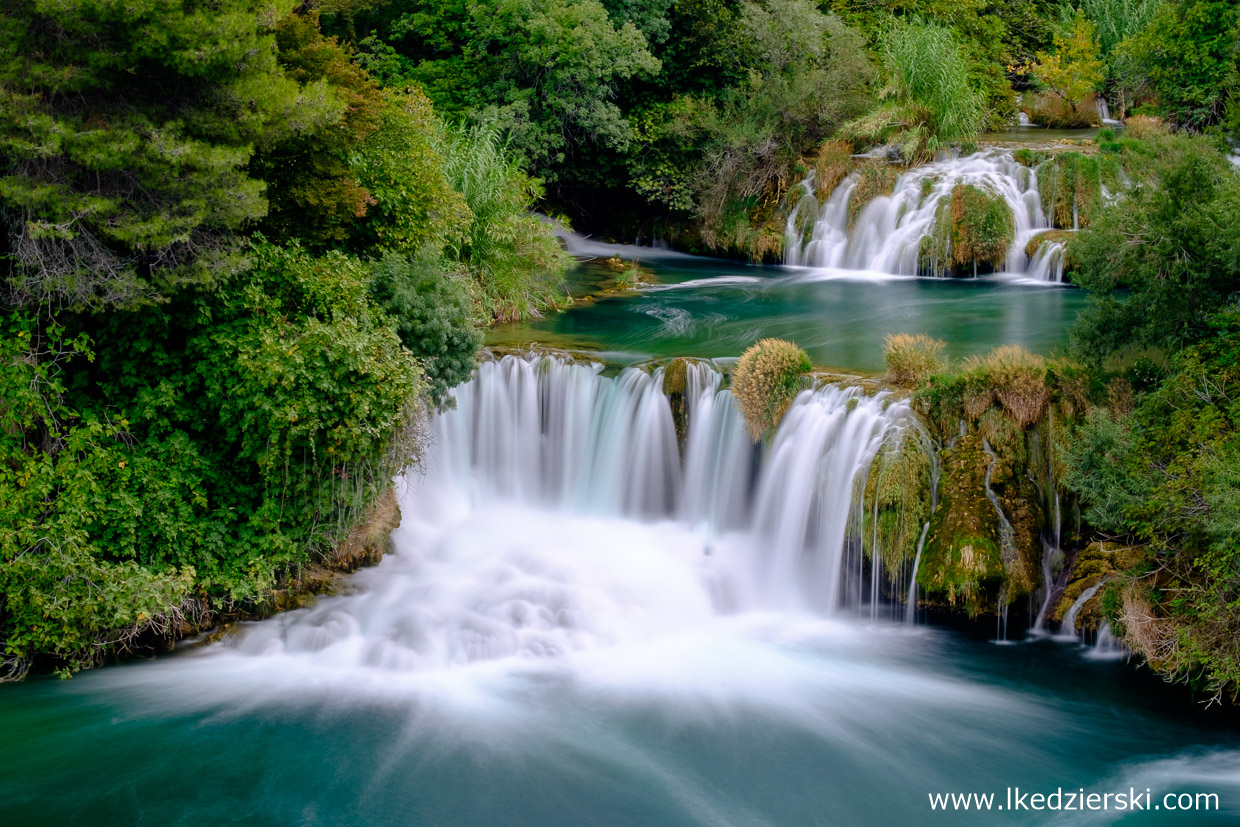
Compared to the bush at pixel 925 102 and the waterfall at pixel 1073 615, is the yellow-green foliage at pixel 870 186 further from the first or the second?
the waterfall at pixel 1073 615

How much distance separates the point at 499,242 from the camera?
19188 millimetres

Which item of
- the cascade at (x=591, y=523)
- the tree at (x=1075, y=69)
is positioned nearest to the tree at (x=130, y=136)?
the cascade at (x=591, y=523)

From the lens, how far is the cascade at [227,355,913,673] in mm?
12289

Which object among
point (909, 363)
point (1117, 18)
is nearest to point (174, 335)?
point (909, 363)

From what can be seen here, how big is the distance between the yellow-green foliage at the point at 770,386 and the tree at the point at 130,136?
629cm

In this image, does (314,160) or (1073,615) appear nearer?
(1073,615)

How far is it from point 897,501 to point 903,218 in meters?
12.4

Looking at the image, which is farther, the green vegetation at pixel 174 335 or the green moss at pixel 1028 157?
the green moss at pixel 1028 157

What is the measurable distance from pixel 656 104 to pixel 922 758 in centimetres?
2094

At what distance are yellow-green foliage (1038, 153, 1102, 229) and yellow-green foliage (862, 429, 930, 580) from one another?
39.1 ft

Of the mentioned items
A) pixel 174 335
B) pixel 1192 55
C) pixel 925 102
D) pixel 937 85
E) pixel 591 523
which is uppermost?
pixel 1192 55

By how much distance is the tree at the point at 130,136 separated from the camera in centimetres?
1005

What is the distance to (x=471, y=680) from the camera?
11461 mm

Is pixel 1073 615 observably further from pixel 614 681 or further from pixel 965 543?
pixel 614 681
